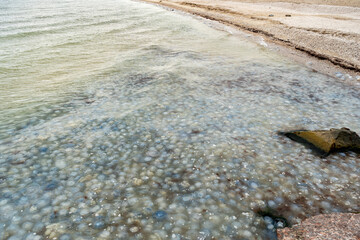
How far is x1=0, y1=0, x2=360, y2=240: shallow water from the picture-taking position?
13.1 ft

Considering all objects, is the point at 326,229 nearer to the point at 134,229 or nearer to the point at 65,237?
the point at 134,229

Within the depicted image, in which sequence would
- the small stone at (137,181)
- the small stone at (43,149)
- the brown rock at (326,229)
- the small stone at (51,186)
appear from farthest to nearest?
1. the small stone at (43,149)
2. the small stone at (137,181)
3. the small stone at (51,186)
4. the brown rock at (326,229)

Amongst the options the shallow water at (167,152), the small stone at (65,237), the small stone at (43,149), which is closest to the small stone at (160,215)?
the shallow water at (167,152)

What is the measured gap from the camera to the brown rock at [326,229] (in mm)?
3518

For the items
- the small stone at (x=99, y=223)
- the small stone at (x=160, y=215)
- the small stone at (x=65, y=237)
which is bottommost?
the small stone at (x=160, y=215)

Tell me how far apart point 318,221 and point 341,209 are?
57 cm

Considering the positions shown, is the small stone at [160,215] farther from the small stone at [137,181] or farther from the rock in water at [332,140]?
the rock in water at [332,140]

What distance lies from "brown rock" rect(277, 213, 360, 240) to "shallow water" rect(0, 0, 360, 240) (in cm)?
16

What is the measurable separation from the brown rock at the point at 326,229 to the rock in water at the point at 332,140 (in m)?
1.81

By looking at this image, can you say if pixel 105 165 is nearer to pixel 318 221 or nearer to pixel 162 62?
pixel 318 221

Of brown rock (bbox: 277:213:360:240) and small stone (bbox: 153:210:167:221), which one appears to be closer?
brown rock (bbox: 277:213:360:240)

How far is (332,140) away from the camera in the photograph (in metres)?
5.54

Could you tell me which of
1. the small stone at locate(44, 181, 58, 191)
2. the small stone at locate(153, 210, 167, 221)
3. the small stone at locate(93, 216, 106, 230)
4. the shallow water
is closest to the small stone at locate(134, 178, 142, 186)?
the shallow water

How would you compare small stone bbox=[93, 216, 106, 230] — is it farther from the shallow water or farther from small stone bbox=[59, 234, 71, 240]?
small stone bbox=[59, 234, 71, 240]
